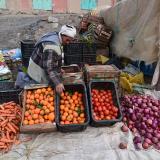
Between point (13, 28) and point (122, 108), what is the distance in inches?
237

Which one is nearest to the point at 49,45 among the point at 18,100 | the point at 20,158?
the point at 18,100

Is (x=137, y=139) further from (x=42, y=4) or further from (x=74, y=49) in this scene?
(x=42, y=4)

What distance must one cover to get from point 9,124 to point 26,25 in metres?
6.11

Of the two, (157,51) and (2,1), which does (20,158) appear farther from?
(2,1)

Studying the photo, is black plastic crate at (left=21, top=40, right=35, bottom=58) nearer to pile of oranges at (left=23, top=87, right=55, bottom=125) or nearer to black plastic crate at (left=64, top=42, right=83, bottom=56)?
black plastic crate at (left=64, top=42, right=83, bottom=56)

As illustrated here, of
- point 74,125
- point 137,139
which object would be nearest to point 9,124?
point 74,125

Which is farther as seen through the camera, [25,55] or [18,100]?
[25,55]

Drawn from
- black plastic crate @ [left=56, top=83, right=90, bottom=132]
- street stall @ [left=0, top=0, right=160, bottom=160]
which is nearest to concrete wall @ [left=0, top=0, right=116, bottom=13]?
street stall @ [left=0, top=0, right=160, bottom=160]

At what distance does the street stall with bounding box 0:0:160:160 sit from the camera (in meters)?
4.65

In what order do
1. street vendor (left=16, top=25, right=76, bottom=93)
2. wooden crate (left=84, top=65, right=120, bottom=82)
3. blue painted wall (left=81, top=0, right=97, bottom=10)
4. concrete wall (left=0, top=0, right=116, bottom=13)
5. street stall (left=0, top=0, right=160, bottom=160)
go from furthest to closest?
blue painted wall (left=81, top=0, right=97, bottom=10), concrete wall (left=0, top=0, right=116, bottom=13), wooden crate (left=84, top=65, right=120, bottom=82), street vendor (left=16, top=25, right=76, bottom=93), street stall (left=0, top=0, right=160, bottom=160)

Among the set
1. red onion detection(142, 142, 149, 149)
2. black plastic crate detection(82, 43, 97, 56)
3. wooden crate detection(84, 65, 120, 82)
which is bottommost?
red onion detection(142, 142, 149, 149)

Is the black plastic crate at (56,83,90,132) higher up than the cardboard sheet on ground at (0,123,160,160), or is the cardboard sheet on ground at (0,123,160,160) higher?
the black plastic crate at (56,83,90,132)

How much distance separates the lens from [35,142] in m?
4.80

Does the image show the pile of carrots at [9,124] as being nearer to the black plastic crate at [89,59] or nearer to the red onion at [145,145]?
the red onion at [145,145]
